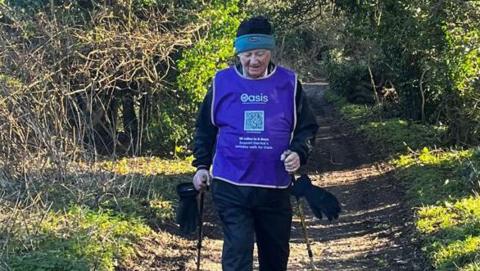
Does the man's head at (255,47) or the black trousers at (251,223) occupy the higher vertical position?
the man's head at (255,47)

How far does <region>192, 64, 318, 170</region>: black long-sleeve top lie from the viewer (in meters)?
5.72

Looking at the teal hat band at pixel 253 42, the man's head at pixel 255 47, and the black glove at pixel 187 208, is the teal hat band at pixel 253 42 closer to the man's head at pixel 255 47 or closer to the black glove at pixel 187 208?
the man's head at pixel 255 47

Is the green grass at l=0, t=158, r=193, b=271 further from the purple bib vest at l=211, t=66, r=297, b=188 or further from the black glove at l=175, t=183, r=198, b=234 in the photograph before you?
the purple bib vest at l=211, t=66, r=297, b=188

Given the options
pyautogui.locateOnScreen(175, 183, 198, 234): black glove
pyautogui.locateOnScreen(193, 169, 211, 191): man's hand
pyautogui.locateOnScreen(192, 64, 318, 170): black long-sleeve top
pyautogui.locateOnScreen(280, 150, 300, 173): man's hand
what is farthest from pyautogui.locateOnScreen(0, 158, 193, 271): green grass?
pyautogui.locateOnScreen(280, 150, 300, 173): man's hand

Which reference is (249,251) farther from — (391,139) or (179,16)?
(391,139)

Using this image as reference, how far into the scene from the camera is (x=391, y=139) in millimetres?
18688

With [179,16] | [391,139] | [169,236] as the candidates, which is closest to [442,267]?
[169,236]

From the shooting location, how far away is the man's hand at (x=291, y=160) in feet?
18.3

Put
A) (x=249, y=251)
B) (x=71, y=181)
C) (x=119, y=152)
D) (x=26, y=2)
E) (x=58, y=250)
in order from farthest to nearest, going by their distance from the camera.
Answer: (x=119, y=152)
(x=26, y=2)
(x=71, y=181)
(x=58, y=250)
(x=249, y=251)

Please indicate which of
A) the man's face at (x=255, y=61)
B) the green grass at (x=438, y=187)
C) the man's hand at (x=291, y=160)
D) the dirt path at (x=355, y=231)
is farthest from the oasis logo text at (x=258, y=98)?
the dirt path at (x=355, y=231)

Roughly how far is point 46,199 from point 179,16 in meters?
5.42

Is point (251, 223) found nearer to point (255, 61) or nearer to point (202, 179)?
point (202, 179)

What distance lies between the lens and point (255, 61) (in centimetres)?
565

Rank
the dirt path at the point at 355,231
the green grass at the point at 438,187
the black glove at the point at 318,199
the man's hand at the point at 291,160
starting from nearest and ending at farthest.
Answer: the man's hand at the point at 291,160
the black glove at the point at 318,199
the green grass at the point at 438,187
the dirt path at the point at 355,231
